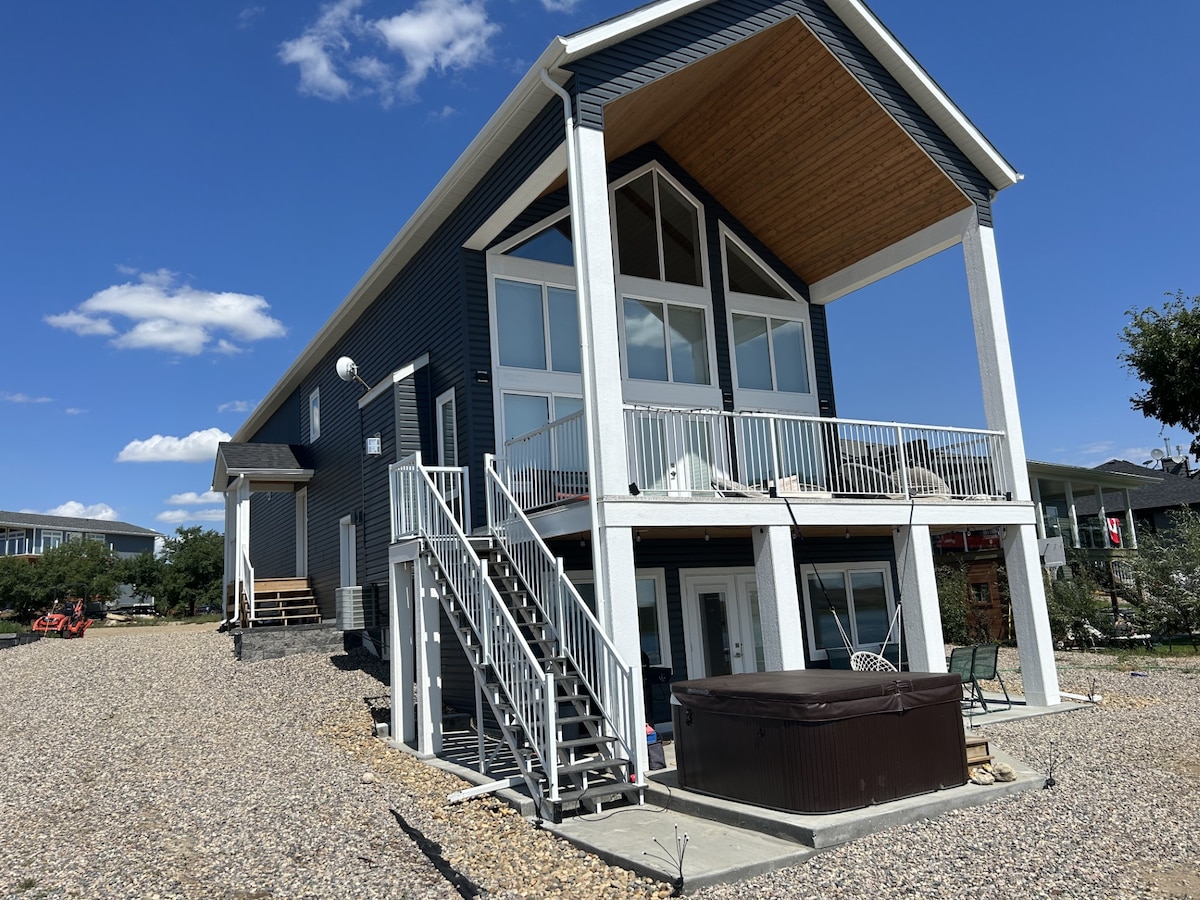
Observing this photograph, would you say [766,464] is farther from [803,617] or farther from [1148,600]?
[1148,600]

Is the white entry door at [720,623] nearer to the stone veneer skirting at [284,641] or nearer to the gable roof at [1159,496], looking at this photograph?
the stone veneer skirting at [284,641]

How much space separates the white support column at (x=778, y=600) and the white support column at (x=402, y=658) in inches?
175

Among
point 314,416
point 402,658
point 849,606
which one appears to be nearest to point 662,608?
point 849,606

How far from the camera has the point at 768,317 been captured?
14.9 metres

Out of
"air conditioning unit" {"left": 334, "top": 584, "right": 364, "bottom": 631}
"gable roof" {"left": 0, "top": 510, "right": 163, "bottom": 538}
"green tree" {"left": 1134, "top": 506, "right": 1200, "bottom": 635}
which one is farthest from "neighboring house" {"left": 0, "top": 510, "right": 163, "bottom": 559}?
"green tree" {"left": 1134, "top": 506, "right": 1200, "bottom": 635}

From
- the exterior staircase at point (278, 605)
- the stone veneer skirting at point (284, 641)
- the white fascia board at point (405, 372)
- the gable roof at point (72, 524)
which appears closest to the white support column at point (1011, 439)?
the white fascia board at point (405, 372)

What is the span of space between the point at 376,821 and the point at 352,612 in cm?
882

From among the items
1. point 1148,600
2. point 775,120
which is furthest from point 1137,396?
point 775,120

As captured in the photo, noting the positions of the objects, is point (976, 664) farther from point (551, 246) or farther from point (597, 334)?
point (551, 246)

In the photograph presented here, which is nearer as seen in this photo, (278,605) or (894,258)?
(894,258)

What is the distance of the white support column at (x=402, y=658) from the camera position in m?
11.2

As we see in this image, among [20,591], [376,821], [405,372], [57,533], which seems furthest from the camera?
[57,533]

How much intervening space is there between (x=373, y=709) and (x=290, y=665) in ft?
12.9

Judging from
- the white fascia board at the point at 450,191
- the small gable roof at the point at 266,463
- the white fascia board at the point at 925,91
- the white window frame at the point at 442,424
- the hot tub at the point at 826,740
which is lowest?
the hot tub at the point at 826,740
